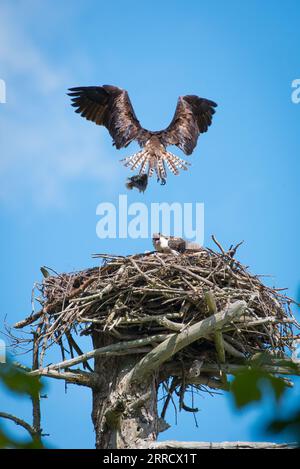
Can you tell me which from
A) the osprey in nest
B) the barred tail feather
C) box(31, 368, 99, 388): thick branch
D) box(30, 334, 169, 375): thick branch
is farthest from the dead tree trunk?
the barred tail feather

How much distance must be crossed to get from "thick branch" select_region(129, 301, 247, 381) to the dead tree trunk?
19 centimetres

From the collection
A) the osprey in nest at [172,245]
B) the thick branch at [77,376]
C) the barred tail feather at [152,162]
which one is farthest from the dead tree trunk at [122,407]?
the barred tail feather at [152,162]

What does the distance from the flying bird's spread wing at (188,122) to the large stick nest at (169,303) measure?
3.98 meters

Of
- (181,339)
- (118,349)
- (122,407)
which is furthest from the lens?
(118,349)

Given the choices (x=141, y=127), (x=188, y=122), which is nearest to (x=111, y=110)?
(x=141, y=127)

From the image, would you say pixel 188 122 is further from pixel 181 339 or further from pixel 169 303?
pixel 181 339

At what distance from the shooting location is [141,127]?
39.1 feet

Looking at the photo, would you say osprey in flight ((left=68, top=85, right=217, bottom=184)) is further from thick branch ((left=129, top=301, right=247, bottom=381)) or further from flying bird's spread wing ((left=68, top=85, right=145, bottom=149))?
thick branch ((left=129, top=301, right=247, bottom=381))

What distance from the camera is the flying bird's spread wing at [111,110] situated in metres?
11.8

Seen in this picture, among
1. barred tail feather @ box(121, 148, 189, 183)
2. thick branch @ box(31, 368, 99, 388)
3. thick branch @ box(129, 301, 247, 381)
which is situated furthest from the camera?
barred tail feather @ box(121, 148, 189, 183)

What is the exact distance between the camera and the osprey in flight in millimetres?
11500

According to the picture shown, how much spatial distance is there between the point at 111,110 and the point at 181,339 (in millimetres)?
6107

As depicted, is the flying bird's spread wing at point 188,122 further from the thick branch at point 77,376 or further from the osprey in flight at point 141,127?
the thick branch at point 77,376

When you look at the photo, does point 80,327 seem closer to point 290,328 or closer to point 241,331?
point 241,331
